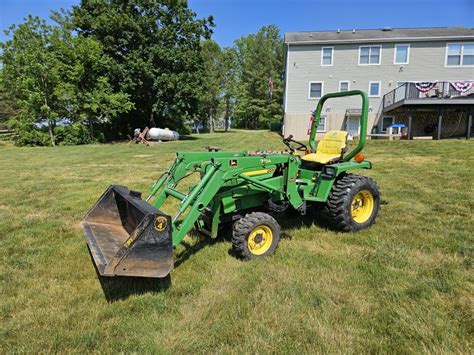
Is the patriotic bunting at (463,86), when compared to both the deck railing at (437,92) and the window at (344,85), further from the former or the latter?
the window at (344,85)

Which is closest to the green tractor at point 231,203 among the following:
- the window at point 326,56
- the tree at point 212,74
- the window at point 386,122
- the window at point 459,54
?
the window at point 326,56

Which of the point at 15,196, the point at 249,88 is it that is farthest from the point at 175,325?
the point at 249,88

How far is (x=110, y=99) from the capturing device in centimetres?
2352

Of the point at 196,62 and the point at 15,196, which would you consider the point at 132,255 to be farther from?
the point at 196,62

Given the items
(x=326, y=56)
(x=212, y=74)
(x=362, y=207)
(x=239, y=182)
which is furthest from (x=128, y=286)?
(x=212, y=74)

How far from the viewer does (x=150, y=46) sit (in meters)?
25.1

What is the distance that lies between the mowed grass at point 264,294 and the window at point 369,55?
68.9 ft

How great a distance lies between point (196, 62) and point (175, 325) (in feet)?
84.3

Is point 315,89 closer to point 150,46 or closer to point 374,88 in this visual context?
point 374,88

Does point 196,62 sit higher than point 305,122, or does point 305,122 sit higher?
point 196,62

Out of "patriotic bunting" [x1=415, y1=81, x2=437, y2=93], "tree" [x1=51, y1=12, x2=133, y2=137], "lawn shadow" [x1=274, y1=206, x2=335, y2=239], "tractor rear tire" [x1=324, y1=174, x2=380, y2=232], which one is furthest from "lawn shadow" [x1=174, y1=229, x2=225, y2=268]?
"tree" [x1=51, y1=12, x2=133, y2=137]

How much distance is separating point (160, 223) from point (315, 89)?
2401cm

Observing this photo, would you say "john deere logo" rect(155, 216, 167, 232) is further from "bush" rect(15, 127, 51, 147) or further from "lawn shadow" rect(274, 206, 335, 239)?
"bush" rect(15, 127, 51, 147)

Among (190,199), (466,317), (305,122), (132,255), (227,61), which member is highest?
(227,61)
